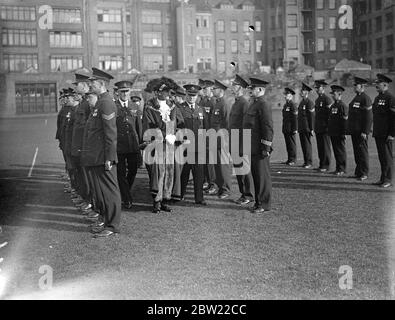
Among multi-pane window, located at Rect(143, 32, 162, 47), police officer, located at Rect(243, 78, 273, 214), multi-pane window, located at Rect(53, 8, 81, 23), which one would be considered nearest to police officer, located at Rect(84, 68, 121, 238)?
police officer, located at Rect(243, 78, 273, 214)

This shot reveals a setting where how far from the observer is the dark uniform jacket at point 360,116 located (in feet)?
37.5

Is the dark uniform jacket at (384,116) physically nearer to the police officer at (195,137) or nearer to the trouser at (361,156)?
the trouser at (361,156)

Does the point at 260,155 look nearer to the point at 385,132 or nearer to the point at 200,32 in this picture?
the point at 385,132

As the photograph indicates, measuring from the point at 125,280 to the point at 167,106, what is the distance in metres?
4.28

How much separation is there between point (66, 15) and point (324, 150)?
50.2 m

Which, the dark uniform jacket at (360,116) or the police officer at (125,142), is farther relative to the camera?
the dark uniform jacket at (360,116)

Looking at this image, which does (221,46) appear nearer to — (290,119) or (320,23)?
(320,23)

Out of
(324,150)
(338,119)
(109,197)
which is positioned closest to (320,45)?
(324,150)

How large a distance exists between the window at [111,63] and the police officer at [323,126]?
50074 millimetres

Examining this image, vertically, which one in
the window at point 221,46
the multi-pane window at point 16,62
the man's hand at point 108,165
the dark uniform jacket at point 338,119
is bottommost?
the man's hand at point 108,165

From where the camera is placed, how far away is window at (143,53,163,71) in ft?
210

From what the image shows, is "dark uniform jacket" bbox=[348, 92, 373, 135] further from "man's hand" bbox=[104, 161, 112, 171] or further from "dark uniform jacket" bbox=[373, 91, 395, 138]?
"man's hand" bbox=[104, 161, 112, 171]

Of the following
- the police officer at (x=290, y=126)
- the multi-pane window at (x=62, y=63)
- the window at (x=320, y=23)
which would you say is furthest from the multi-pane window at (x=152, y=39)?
the police officer at (x=290, y=126)
